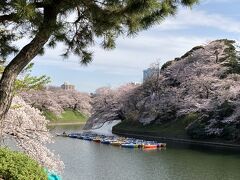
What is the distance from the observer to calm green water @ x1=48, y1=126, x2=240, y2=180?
20047mm

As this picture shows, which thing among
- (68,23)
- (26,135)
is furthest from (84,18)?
(26,135)

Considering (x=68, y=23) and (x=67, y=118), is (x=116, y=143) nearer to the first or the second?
(x=68, y=23)

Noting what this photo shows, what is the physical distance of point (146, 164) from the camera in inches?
934

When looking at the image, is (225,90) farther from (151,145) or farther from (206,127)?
(151,145)

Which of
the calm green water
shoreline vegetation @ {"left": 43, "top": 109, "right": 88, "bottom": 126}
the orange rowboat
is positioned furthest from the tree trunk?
shoreline vegetation @ {"left": 43, "top": 109, "right": 88, "bottom": 126}

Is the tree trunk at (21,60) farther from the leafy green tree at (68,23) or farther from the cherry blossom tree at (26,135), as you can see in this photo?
the cherry blossom tree at (26,135)

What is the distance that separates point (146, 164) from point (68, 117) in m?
41.8

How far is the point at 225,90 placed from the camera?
1350 inches

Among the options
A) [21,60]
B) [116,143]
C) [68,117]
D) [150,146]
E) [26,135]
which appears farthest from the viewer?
[68,117]

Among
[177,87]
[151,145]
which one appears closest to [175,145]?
[151,145]

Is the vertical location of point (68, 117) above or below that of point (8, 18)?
above

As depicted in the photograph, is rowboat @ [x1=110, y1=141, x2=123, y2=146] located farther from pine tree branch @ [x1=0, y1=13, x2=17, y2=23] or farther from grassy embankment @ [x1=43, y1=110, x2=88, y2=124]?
pine tree branch @ [x1=0, y1=13, x2=17, y2=23]

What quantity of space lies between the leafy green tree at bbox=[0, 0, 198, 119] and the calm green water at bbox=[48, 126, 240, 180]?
1305cm

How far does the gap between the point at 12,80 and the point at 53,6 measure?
112 cm
